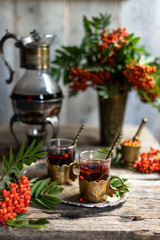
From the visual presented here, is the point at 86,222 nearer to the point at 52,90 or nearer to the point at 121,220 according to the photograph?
the point at 121,220

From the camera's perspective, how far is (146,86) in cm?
124

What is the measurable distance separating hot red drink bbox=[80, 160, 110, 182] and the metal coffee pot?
1.30 ft

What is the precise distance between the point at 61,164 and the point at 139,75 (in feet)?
1.48

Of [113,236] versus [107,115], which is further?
[107,115]

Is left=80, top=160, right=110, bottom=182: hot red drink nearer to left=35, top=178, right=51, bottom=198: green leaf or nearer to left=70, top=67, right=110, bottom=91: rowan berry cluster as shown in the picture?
left=35, top=178, right=51, bottom=198: green leaf

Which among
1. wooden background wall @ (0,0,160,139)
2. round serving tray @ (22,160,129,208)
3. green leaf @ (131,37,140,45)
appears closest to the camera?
round serving tray @ (22,160,129,208)

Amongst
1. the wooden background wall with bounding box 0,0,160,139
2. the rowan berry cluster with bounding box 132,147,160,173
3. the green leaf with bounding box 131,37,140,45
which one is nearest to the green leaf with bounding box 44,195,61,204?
the rowan berry cluster with bounding box 132,147,160,173

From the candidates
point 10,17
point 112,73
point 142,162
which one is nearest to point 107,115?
point 112,73

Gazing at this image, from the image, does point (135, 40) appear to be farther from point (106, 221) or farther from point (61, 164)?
point (106, 221)

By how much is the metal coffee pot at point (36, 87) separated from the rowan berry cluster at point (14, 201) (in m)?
0.40

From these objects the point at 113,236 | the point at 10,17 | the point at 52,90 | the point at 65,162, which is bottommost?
the point at 113,236

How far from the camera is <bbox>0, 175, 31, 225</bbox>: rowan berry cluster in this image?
2.59ft

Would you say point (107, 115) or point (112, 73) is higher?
point (112, 73)

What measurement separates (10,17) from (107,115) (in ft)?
2.47
